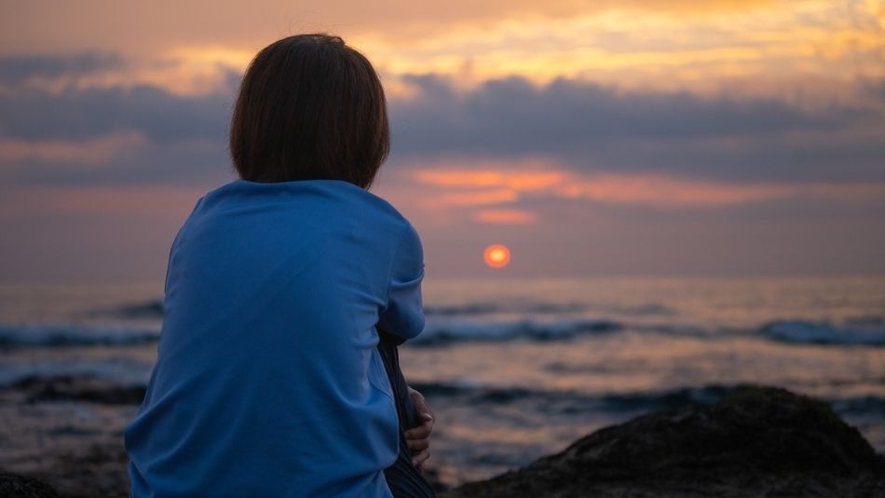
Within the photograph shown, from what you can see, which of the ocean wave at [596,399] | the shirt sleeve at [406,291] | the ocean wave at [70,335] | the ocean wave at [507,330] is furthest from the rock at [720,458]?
the ocean wave at [70,335]

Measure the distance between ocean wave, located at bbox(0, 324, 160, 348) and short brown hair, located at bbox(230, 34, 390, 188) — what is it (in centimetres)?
2672

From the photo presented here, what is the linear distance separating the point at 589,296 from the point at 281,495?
45203mm

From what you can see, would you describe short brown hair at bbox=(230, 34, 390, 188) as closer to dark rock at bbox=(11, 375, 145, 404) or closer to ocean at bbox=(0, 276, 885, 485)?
ocean at bbox=(0, 276, 885, 485)

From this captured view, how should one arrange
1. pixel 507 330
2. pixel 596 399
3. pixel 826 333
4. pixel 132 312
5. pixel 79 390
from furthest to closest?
pixel 132 312 → pixel 507 330 → pixel 826 333 → pixel 596 399 → pixel 79 390

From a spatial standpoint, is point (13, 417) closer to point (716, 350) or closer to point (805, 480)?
point (805, 480)

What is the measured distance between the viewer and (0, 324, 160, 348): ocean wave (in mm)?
27078

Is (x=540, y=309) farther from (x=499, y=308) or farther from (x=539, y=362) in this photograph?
(x=539, y=362)

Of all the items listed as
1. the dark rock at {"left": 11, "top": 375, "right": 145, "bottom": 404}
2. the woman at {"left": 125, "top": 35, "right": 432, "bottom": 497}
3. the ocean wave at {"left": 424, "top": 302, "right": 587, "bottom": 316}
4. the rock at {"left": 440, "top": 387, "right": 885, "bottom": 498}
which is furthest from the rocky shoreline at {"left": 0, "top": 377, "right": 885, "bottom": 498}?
the ocean wave at {"left": 424, "top": 302, "right": 587, "bottom": 316}

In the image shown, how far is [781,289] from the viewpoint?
48.2 metres

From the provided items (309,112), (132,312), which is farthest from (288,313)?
(132,312)

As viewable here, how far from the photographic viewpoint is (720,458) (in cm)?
421

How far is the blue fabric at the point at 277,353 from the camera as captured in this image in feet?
5.46

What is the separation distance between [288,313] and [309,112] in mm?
417

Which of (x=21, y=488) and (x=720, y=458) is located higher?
(x=21, y=488)
